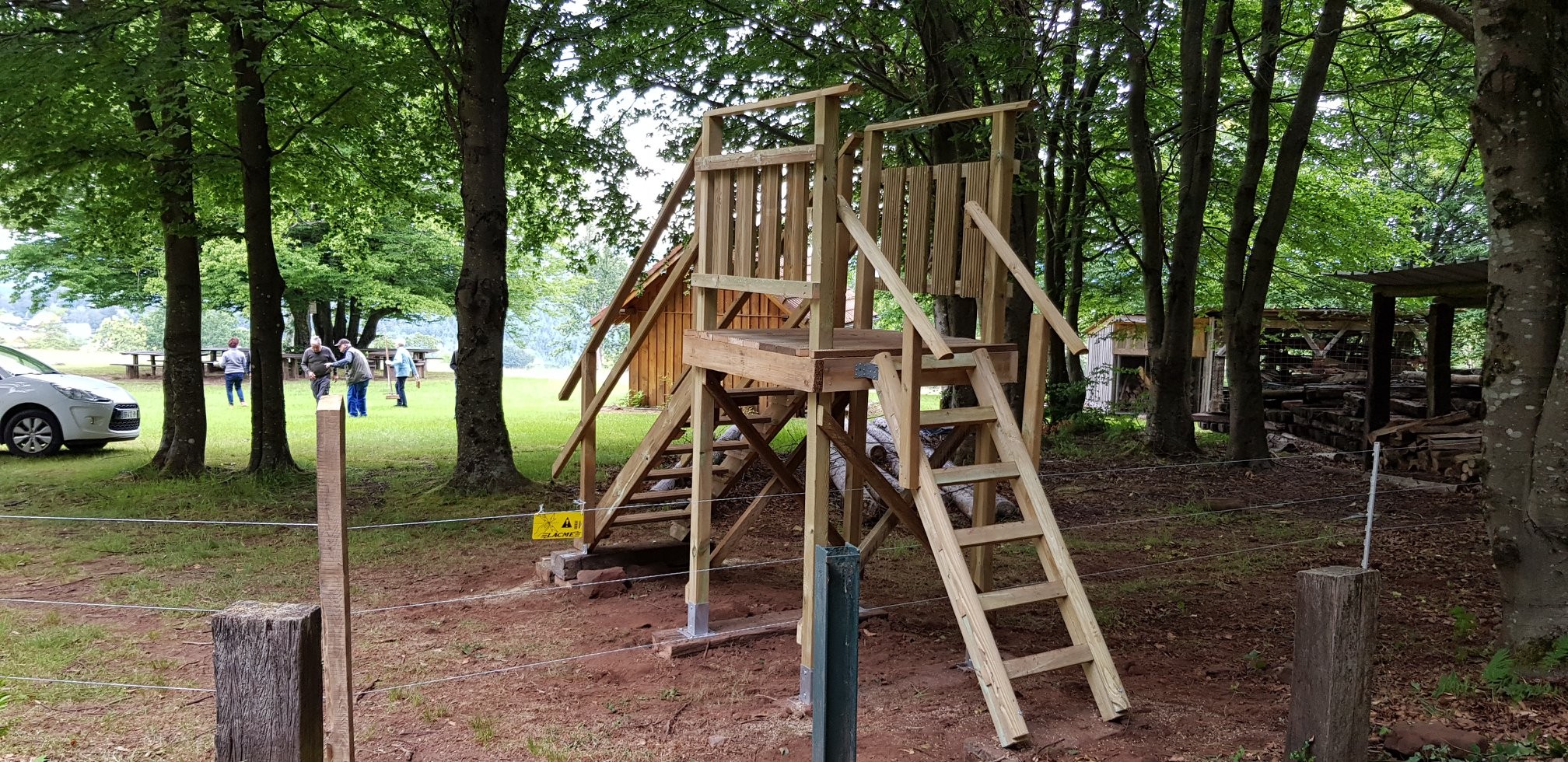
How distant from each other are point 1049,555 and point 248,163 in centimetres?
1003

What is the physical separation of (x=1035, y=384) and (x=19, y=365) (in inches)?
564

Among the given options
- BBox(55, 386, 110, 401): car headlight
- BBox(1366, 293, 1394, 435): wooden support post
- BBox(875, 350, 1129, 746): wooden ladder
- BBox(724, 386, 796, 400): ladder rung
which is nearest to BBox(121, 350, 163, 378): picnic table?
BBox(55, 386, 110, 401): car headlight

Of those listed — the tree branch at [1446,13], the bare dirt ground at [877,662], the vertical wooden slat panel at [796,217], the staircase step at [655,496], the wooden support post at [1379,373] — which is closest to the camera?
the bare dirt ground at [877,662]

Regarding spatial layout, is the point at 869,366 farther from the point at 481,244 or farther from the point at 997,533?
the point at 481,244

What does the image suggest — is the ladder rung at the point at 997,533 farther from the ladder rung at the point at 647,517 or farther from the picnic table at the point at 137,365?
the picnic table at the point at 137,365

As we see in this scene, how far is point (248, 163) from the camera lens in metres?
11.0

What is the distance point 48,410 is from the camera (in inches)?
529

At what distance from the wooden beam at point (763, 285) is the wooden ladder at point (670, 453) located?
0.61m

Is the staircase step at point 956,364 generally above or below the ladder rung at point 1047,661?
above

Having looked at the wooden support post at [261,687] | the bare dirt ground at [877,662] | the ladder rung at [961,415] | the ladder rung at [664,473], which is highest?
the ladder rung at [961,415]

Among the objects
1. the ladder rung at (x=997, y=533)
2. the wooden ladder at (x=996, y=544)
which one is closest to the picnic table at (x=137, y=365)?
the wooden ladder at (x=996, y=544)

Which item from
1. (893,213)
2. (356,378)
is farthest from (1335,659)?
(356,378)

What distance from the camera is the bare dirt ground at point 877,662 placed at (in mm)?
4285

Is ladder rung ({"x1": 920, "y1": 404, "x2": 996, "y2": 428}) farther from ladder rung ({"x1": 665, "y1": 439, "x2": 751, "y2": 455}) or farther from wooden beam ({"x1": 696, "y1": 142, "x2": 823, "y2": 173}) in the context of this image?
ladder rung ({"x1": 665, "y1": 439, "x2": 751, "y2": 455})
